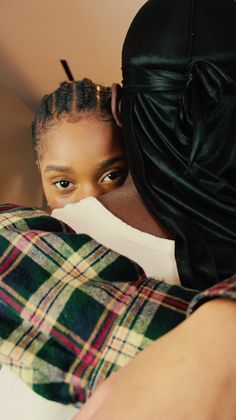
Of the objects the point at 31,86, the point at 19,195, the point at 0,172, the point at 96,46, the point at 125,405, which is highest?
the point at 125,405

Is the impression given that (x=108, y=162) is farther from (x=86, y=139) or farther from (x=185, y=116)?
(x=185, y=116)

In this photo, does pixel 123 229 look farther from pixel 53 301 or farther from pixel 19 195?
pixel 19 195

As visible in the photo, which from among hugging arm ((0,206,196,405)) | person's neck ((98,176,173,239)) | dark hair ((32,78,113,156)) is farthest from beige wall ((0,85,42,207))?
hugging arm ((0,206,196,405))

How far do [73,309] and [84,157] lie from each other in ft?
1.34

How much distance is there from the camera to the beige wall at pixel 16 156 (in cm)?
261

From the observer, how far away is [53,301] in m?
0.34

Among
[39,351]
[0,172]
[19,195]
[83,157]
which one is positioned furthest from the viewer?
[19,195]

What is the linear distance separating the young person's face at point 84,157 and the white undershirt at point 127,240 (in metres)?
0.19

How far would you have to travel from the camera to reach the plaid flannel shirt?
309mm

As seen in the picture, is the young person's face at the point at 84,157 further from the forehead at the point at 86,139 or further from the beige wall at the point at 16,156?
the beige wall at the point at 16,156

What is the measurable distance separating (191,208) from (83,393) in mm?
236

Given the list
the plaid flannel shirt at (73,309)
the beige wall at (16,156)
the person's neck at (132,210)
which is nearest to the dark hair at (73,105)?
the person's neck at (132,210)

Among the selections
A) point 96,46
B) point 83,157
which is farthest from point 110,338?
point 96,46

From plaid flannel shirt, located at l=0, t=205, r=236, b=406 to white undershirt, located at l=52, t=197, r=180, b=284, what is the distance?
9cm
